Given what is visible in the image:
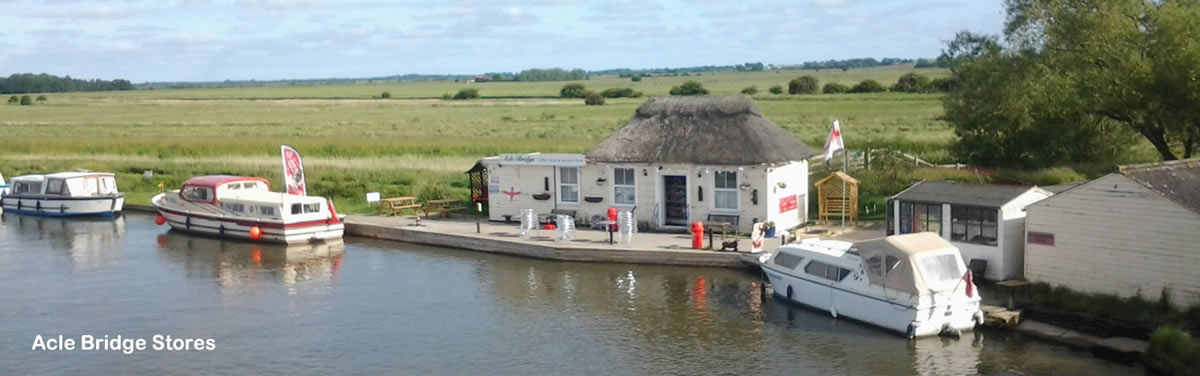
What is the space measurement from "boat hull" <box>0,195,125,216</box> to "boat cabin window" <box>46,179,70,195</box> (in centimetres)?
22

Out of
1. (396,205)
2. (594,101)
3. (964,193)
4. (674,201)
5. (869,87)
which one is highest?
(869,87)

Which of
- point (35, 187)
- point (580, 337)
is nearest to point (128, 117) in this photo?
point (35, 187)

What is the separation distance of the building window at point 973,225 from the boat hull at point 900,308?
3.14 m

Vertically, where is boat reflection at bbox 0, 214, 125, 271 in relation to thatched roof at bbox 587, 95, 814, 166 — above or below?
below

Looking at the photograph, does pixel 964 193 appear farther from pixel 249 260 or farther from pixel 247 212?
pixel 247 212

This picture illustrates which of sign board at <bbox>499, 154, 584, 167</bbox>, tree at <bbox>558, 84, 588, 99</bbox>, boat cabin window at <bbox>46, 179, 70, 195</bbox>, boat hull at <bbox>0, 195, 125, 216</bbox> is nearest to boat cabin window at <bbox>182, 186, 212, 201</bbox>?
boat hull at <bbox>0, 195, 125, 216</bbox>

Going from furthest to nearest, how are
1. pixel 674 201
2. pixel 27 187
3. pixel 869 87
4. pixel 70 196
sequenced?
1. pixel 869 87
2. pixel 27 187
3. pixel 70 196
4. pixel 674 201

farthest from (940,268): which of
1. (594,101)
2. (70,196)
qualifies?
(594,101)

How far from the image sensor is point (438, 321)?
23422 millimetres

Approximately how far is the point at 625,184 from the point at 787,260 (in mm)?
8633

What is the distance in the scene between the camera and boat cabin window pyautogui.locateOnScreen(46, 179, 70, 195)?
4122 cm

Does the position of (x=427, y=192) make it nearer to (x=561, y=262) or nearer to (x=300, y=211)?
(x=300, y=211)

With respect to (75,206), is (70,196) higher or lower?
higher

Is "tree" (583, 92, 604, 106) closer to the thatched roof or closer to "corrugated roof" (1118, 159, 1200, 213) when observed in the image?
the thatched roof
